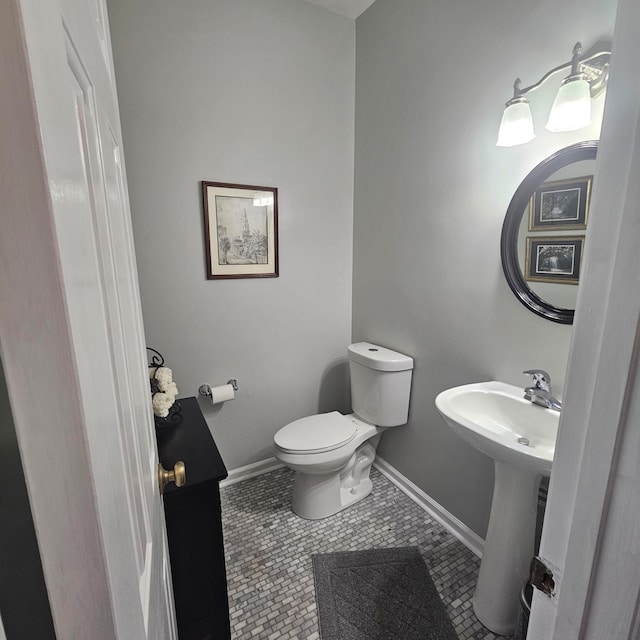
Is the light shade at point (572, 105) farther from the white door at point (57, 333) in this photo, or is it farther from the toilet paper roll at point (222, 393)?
the toilet paper roll at point (222, 393)

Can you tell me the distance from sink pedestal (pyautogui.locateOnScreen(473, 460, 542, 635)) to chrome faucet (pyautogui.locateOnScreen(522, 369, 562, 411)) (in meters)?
0.26

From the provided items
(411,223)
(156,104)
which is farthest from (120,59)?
(411,223)

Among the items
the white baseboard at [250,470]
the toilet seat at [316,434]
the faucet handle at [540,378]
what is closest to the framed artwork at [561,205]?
the faucet handle at [540,378]

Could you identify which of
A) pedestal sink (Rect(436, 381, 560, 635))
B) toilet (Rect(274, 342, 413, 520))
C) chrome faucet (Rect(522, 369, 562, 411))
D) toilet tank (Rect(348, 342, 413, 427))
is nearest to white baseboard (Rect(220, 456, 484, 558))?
toilet (Rect(274, 342, 413, 520))

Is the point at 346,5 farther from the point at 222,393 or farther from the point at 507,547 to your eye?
the point at 507,547

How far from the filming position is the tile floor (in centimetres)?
139

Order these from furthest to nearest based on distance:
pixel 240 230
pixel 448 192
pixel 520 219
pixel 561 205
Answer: pixel 240 230 → pixel 448 192 → pixel 520 219 → pixel 561 205

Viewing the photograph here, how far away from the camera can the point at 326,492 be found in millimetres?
1897

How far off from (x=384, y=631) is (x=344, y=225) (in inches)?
81.2

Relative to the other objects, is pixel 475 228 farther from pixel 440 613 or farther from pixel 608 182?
pixel 440 613

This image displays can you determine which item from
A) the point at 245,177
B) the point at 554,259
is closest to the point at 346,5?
the point at 245,177

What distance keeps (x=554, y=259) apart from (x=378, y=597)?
5.09 feet

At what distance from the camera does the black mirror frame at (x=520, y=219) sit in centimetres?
119

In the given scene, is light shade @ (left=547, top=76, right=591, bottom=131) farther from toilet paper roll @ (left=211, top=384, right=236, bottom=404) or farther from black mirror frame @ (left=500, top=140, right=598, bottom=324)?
toilet paper roll @ (left=211, top=384, right=236, bottom=404)
